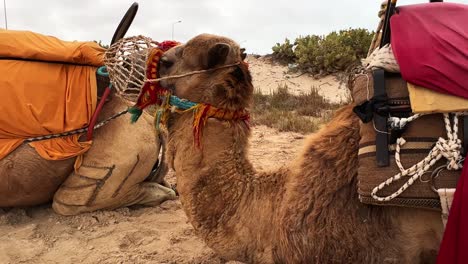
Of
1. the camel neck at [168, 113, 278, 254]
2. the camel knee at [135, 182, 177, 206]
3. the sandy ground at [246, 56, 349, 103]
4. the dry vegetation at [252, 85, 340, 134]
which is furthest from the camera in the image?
the sandy ground at [246, 56, 349, 103]

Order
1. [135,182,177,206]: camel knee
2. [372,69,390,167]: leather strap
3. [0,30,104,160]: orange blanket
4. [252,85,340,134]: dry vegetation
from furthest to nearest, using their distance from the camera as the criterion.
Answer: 1. [252,85,340,134]: dry vegetation
2. [135,182,177,206]: camel knee
3. [0,30,104,160]: orange blanket
4. [372,69,390,167]: leather strap

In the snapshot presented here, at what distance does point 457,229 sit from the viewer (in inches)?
77.5

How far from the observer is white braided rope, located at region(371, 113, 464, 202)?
2.04m

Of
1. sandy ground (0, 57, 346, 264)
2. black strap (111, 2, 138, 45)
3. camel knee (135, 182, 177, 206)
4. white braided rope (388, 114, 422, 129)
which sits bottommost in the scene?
sandy ground (0, 57, 346, 264)

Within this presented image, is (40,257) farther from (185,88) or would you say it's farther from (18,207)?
(185,88)

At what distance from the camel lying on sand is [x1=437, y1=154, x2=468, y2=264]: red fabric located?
270 centimetres

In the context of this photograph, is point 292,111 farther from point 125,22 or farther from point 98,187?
point 98,187

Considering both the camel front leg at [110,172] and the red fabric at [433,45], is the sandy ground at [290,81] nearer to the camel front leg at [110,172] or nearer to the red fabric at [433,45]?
the camel front leg at [110,172]

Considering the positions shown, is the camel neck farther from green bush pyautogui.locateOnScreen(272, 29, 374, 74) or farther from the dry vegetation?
green bush pyautogui.locateOnScreen(272, 29, 374, 74)

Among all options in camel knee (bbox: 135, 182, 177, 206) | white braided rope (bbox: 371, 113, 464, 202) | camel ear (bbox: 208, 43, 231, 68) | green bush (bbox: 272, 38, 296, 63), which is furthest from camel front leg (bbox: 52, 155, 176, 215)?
green bush (bbox: 272, 38, 296, 63)

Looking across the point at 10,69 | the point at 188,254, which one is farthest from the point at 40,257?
the point at 10,69

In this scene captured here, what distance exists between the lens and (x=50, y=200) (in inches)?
168

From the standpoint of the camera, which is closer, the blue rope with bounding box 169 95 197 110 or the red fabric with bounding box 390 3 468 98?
the red fabric with bounding box 390 3 468 98

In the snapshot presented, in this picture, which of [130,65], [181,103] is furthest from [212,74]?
[130,65]
